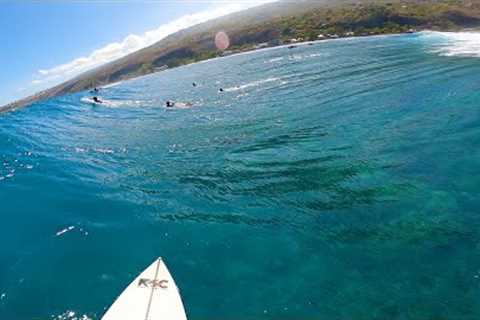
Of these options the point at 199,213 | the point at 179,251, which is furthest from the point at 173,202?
the point at 179,251

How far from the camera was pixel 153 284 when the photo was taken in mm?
15016

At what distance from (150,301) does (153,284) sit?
98 centimetres

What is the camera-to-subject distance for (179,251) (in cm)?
1981

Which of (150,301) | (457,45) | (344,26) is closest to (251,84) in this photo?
(457,45)

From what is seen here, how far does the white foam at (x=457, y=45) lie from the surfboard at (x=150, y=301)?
54405mm

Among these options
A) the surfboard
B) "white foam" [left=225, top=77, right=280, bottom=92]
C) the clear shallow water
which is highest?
the surfboard

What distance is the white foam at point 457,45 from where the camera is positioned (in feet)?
187

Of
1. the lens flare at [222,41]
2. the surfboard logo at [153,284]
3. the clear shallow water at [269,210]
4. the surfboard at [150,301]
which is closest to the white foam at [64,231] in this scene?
the clear shallow water at [269,210]

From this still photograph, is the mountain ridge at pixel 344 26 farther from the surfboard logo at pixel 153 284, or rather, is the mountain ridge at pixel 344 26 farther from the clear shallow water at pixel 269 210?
the surfboard logo at pixel 153 284

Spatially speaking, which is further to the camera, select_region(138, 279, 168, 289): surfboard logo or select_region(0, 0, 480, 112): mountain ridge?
select_region(0, 0, 480, 112): mountain ridge

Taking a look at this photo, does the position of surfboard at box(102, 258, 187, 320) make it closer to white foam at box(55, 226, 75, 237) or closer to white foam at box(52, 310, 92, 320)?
white foam at box(52, 310, 92, 320)

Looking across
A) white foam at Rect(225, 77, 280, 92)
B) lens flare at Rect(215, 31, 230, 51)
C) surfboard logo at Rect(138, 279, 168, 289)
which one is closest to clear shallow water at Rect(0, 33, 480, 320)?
surfboard logo at Rect(138, 279, 168, 289)

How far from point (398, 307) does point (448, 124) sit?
1992 centimetres

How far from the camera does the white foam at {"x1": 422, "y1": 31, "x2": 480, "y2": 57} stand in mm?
57084
